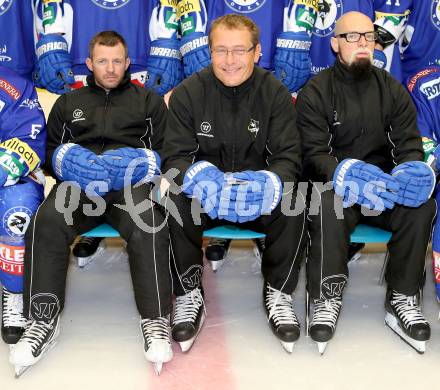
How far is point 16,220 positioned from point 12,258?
141mm

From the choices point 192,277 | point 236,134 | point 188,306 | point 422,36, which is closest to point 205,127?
point 236,134

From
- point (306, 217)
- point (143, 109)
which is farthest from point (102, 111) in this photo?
point (306, 217)

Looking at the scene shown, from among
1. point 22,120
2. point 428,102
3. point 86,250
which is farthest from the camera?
point 86,250

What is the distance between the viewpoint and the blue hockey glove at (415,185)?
7.64ft

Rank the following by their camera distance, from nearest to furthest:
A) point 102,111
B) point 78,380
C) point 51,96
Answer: point 78,380
point 102,111
point 51,96

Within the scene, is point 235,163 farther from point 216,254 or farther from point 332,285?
point 216,254

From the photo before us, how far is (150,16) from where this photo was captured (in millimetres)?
3068

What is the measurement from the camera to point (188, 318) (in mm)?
2424

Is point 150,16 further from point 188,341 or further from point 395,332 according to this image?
point 395,332

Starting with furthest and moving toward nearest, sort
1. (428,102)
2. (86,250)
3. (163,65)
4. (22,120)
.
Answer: (86,250) < (163,65) < (428,102) < (22,120)

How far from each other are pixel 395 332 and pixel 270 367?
1.86ft

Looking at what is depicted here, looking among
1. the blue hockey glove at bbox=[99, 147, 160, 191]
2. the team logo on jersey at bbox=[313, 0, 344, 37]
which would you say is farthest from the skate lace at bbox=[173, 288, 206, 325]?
the team logo on jersey at bbox=[313, 0, 344, 37]

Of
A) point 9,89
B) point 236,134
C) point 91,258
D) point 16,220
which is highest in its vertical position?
point 9,89

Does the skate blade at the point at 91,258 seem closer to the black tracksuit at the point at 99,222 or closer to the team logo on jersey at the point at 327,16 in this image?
the black tracksuit at the point at 99,222
